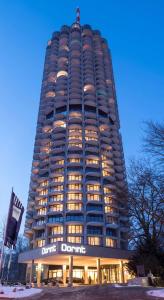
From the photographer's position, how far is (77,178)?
7769cm

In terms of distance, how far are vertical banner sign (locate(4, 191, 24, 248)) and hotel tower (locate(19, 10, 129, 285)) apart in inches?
1131

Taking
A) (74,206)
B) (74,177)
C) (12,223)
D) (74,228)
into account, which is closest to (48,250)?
(74,228)

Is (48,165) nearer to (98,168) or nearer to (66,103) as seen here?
(98,168)

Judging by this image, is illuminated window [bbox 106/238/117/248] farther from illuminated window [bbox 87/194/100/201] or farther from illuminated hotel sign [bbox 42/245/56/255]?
illuminated hotel sign [bbox 42/245/56/255]

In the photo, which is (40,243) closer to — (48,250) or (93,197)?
(93,197)

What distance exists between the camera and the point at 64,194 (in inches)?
2943

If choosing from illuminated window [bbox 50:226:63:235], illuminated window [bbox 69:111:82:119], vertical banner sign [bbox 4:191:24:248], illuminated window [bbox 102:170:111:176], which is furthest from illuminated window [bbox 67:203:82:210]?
vertical banner sign [bbox 4:191:24:248]

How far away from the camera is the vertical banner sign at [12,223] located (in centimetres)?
2521

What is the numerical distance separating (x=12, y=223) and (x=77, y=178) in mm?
52269

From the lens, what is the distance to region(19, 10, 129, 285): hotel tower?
207 ft

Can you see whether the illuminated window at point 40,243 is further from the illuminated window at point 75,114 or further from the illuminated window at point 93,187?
the illuminated window at point 75,114

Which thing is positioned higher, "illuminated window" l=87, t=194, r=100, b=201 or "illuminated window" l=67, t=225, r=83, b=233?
"illuminated window" l=87, t=194, r=100, b=201

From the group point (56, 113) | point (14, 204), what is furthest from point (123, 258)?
point (56, 113)

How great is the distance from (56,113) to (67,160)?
19.5 metres
